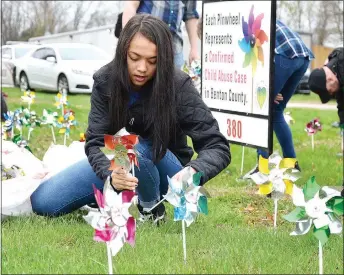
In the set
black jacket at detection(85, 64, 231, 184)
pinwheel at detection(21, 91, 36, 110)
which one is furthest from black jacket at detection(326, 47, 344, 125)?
pinwheel at detection(21, 91, 36, 110)

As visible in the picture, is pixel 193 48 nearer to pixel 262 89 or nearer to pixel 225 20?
pixel 225 20

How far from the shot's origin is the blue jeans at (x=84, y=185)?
3.71m

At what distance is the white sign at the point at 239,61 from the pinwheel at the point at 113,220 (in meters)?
2.38

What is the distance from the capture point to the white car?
54.7 ft

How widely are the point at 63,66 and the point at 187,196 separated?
565 inches

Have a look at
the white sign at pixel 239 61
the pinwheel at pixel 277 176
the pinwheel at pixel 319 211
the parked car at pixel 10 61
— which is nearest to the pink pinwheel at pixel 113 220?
the pinwheel at pixel 319 211

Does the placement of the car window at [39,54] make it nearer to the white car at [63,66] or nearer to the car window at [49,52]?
the white car at [63,66]

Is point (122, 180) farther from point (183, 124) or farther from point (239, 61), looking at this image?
point (239, 61)

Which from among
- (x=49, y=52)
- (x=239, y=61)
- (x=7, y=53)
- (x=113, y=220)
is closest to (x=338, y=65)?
(x=239, y=61)

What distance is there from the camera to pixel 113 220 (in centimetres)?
257

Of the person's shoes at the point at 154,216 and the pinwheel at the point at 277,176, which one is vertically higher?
the pinwheel at the point at 277,176

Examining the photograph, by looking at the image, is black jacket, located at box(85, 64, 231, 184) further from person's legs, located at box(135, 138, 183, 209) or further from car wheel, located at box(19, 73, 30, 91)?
car wheel, located at box(19, 73, 30, 91)

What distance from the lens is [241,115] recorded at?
5.25 meters

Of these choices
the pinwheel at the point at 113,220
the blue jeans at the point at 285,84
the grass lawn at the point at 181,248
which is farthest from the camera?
the blue jeans at the point at 285,84
